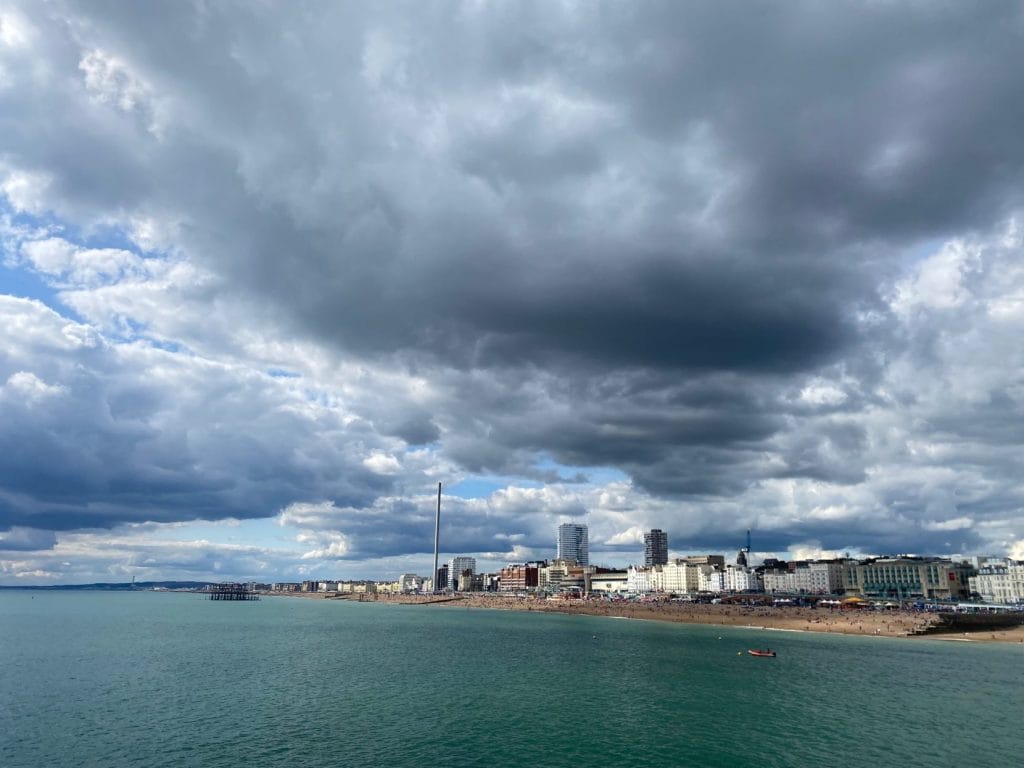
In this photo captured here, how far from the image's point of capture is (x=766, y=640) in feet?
403

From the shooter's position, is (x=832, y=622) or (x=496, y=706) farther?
(x=832, y=622)

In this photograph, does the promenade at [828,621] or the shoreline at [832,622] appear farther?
the promenade at [828,621]

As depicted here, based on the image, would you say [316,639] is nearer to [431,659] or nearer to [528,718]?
[431,659]

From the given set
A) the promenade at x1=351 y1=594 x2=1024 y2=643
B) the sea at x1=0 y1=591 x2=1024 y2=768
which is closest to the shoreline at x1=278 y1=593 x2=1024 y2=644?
the promenade at x1=351 y1=594 x2=1024 y2=643

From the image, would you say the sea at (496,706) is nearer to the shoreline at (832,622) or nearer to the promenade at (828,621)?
the shoreline at (832,622)

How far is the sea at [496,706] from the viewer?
42594 millimetres

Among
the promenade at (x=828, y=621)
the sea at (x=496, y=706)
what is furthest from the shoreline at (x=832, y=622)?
the sea at (x=496, y=706)

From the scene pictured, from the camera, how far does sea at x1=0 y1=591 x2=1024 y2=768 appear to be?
4259 cm

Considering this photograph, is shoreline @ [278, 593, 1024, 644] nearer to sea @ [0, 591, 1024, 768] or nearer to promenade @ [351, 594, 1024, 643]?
promenade @ [351, 594, 1024, 643]

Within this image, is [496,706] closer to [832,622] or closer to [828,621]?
[832,622]

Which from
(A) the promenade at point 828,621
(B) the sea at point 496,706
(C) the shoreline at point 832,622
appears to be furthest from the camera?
(A) the promenade at point 828,621

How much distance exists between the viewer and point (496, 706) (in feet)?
184

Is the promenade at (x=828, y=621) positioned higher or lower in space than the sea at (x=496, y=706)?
lower

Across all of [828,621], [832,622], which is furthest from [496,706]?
[828,621]
